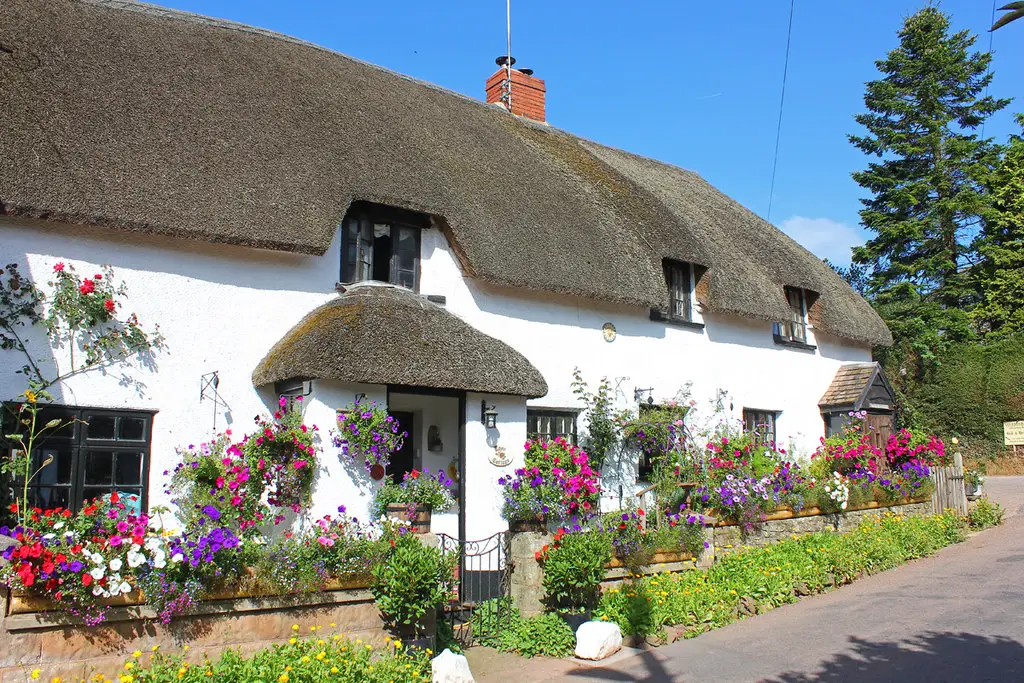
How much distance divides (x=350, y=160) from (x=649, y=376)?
5717 mm

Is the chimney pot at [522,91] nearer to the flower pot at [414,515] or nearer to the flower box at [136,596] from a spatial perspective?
the flower pot at [414,515]

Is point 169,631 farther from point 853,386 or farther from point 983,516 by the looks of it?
point 853,386

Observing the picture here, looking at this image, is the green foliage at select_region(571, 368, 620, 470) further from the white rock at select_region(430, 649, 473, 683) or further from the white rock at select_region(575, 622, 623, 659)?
the white rock at select_region(430, 649, 473, 683)

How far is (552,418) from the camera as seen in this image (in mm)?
12242

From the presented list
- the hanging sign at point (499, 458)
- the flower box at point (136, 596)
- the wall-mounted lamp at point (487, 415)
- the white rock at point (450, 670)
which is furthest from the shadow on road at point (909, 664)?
the wall-mounted lamp at point (487, 415)

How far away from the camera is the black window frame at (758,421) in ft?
50.6

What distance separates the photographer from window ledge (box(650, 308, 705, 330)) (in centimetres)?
1371

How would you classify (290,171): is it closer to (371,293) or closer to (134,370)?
(371,293)

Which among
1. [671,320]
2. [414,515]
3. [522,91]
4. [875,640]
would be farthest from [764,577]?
[522,91]

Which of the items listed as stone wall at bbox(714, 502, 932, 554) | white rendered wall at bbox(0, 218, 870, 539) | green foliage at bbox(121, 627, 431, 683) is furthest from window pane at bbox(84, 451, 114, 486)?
stone wall at bbox(714, 502, 932, 554)

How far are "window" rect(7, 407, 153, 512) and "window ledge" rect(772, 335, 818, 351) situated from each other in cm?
A: 1135

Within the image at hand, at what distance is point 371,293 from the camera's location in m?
10.3

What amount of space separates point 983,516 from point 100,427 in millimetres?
13840

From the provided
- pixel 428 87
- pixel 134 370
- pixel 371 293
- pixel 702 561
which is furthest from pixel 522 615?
pixel 428 87
